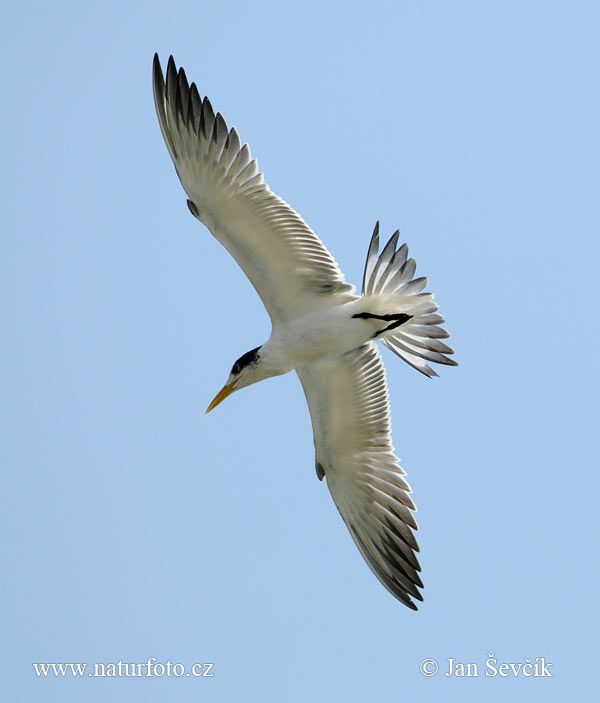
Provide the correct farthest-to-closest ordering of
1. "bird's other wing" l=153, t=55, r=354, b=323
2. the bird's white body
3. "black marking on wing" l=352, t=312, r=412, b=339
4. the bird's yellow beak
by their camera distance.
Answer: the bird's yellow beak → the bird's white body → "black marking on wing" l=352, t=312, r=412, b=339 → "bird's other wing" l=153, t=55, r=354, b=323

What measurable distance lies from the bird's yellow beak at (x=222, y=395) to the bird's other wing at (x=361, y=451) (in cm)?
54

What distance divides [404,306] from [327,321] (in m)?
0.57

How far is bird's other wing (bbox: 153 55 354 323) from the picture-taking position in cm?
853

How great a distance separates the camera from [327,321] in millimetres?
8977

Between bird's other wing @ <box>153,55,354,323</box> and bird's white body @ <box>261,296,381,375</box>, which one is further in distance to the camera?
bird's white body @ <box>261,296,381,375</box>

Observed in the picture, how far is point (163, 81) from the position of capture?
855 centimetres

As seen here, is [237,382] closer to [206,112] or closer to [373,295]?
[373,295]

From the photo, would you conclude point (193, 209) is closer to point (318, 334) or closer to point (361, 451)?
point (318, 334)

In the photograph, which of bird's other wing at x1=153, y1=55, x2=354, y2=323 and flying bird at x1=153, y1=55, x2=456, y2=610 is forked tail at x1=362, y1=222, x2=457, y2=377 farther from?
bird's other wing at x1=153, y1=55, x2=354, y2=323

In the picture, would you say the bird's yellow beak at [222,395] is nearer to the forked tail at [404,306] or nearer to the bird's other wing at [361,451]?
the bird's other wing at [361,451]

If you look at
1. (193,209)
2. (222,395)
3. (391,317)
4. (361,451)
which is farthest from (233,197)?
(361,451)

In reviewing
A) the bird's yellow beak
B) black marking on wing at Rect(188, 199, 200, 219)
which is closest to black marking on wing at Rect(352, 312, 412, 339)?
the bird's yellow beak

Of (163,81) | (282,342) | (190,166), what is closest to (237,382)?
(282,342)

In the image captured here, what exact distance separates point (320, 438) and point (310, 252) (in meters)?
1.58
